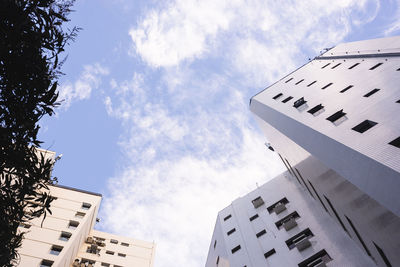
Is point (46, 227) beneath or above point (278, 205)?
above

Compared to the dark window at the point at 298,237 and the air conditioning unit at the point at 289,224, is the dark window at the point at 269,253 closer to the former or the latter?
the dark window at the point at 298,237

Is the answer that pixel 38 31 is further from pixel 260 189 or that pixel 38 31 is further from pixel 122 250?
pixel 122 250

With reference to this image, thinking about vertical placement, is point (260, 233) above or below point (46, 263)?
below

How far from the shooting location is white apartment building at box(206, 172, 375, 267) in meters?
14.7

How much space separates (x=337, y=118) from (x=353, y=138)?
7.65 ft

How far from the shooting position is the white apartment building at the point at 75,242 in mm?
22469

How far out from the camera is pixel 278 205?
64.8ft

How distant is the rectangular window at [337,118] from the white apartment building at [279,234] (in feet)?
20.0

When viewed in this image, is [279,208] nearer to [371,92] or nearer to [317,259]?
[317,259]

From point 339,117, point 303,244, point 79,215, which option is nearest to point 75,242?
point 79,215

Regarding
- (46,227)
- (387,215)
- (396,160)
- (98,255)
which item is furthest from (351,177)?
(98,255)

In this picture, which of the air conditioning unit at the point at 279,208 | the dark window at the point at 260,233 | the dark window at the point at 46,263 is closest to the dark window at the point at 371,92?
the air conditioning unit at the point at 279,208

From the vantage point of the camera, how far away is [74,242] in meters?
24.7

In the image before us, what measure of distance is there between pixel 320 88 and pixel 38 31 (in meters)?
14.4
